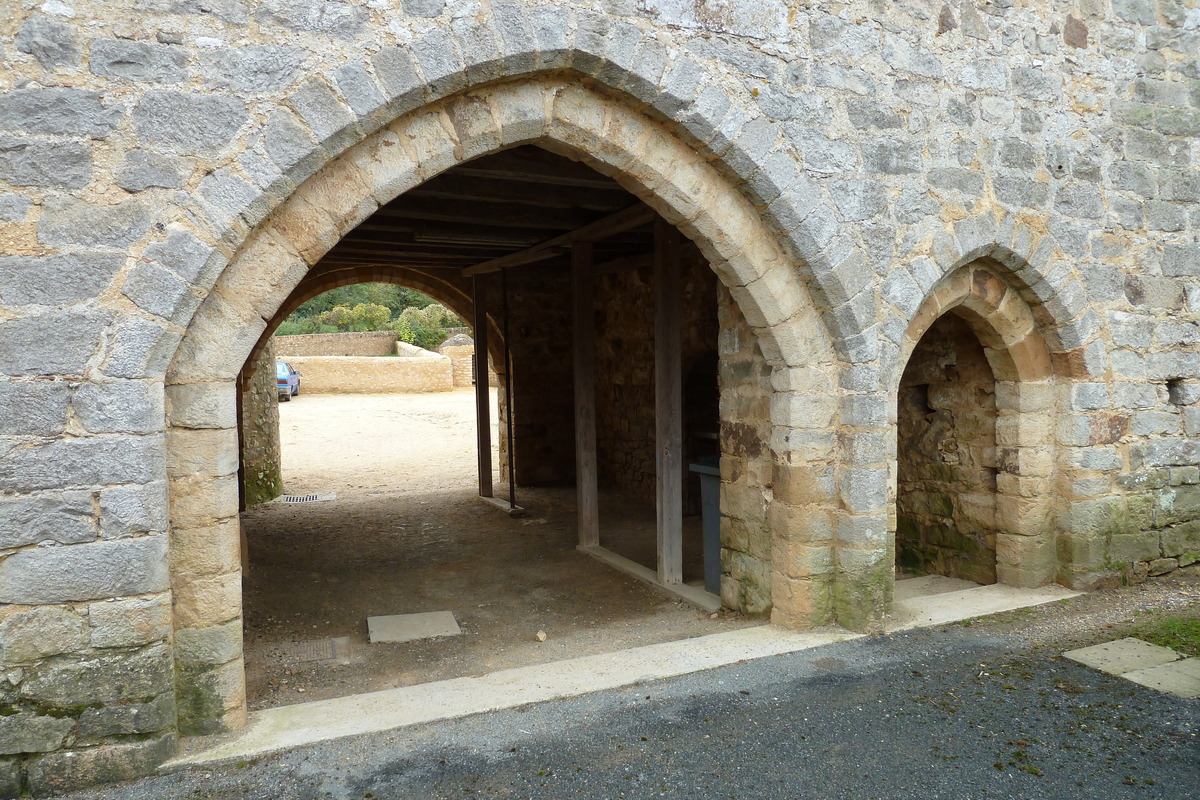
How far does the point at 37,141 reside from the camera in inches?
102

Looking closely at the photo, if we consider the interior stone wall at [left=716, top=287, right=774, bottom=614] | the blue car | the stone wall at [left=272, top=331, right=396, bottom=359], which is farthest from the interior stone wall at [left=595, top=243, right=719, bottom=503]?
the stone wall at [left=272, top=331, right=396, bottom=359]

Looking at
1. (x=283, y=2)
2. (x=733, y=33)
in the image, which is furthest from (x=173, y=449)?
(x=733, y=33)

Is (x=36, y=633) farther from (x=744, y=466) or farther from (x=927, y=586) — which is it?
(x=927, y=586)

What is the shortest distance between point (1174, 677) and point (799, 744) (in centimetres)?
186

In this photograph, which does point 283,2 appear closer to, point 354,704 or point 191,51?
point 191,51

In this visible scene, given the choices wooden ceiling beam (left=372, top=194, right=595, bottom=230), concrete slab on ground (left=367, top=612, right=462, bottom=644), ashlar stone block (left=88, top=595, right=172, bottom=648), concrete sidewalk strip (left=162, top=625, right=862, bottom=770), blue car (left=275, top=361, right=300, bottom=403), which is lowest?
concrete slab on ground (left=367, top=612, right=462, bottom=644)

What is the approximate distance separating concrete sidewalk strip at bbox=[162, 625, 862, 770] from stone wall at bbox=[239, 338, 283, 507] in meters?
5.55

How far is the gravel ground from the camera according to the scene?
266cm

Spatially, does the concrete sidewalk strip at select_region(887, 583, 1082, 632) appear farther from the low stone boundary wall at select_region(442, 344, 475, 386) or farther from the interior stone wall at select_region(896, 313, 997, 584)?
the low stone boundary wall at select_region(442, 344, 475, 386)

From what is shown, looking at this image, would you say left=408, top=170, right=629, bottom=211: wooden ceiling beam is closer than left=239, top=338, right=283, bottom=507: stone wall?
Yes

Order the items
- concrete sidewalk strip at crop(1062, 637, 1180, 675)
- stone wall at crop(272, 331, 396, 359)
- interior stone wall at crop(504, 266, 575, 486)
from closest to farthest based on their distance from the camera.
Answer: concrete sidewalk strip at crop(1062, 637, 1180, 675) < interior stone wall at crop(504, 266, 575, 486) < stone wall at crop(272, 331, 396, 359)

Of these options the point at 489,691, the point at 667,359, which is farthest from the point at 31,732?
the point at 667,359

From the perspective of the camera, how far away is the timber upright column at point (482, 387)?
8758mm

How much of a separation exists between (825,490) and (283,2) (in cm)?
313
